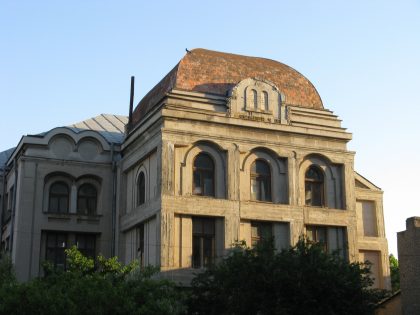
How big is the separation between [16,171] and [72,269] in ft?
38.9

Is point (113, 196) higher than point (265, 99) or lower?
lower

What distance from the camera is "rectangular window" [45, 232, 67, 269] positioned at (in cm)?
3816

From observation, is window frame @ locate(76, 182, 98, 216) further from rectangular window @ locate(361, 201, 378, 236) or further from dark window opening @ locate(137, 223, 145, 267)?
rectangular window @ locate(361, 201, 378, 236)

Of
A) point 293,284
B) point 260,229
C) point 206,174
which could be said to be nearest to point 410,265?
point 293,284

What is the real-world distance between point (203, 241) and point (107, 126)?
47.1 feet

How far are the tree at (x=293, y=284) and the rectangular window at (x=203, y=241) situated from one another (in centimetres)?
582

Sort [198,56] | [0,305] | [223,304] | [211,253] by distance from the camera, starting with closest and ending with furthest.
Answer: [0,305] → [223,304] → [211,253] → [198,56]

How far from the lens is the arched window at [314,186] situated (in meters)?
37.3

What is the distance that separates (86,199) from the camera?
39625 millimetres

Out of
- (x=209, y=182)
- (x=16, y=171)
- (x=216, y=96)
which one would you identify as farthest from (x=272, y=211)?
(x=16, y=171)

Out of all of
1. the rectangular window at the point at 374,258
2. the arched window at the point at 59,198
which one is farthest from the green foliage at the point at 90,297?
the rectangular window at the point at 374,258

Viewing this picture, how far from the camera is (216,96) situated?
36406 millimetres

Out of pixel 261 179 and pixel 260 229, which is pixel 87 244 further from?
pixel 261 179

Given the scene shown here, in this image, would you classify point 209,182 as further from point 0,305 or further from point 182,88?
point 0,305
